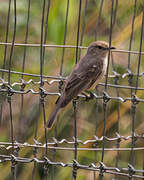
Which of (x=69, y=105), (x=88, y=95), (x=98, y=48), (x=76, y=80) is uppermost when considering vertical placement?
(x=98, y=48)

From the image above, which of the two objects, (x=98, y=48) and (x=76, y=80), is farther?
(x=98, y=48)

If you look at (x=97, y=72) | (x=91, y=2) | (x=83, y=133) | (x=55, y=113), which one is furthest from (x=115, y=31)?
(x=55, y=113)

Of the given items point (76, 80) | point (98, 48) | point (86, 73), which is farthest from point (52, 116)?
point (98, 48)

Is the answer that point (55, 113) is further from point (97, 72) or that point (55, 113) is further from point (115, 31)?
point (115, 31)

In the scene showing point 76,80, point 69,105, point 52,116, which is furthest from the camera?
point 69,105

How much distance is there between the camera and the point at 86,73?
3.42 metres

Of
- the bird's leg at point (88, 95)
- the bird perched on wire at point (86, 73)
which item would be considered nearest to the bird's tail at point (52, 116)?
the bird perched on wire at point (86, 73)

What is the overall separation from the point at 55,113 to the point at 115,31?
1209mm

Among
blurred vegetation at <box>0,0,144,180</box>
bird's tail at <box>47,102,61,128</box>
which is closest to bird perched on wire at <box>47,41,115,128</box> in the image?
bird's tail at <box>47,102,61,128</box>

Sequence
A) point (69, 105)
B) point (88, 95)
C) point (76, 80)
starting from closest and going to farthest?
point (76, 80)
point (88, 95)
point (69, 105)

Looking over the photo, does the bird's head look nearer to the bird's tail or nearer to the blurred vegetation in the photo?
the blurred vegetation

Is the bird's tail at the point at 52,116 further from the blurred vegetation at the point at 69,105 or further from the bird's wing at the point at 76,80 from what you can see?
the blurred vegetation at the point at 69,105

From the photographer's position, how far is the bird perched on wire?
123 inches

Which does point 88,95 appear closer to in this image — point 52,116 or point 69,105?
point 69,105
